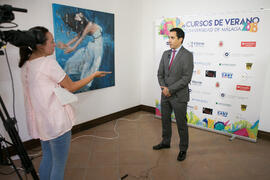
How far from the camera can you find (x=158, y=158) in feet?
8.20

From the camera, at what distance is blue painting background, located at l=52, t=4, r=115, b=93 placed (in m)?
2.68

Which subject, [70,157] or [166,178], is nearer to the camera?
[166,178]

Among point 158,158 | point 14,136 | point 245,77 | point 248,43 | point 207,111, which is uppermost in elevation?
point 248,43

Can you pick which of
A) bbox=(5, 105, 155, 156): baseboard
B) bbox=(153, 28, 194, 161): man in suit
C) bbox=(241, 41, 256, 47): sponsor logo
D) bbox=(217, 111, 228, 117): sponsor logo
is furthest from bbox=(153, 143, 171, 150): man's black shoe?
bbox=(241, 41, 256, 47): sponsor logo

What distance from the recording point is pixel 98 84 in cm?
338

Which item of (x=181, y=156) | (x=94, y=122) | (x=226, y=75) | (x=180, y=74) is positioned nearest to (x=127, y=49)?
(x=94, y=122)

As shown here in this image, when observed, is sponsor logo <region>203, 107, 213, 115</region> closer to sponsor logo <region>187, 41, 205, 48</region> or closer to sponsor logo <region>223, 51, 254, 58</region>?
sponsor logo <region>223, 51, 254, 58</region>

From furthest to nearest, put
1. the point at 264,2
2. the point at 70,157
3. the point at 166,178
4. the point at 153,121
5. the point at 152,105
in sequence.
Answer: the point at 152,105 → the point at 153,121 → the point at 264,2 → the point at 70,157 → the point at 166,178

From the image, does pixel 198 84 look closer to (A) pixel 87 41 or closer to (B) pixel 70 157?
(A) pixel 87 41

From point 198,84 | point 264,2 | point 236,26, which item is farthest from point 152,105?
point 264,2

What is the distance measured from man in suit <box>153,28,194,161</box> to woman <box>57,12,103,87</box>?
131 cm

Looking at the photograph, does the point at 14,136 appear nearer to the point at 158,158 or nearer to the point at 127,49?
the point at 158,158

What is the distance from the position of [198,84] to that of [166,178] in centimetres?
178

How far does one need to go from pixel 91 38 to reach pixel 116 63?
0.75 m
